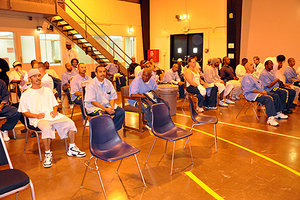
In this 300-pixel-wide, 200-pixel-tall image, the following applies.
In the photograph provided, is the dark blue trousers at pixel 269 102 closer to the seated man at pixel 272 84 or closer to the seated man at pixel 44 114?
the seated man at pixel 272 84

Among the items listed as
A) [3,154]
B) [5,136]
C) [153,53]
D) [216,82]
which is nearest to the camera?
[3,154]

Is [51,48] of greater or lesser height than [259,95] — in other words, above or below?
above

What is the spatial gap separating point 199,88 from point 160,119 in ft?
11.5

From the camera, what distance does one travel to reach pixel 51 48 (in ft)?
42.7

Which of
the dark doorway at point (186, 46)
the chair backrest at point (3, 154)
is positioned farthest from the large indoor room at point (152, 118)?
the dark doorway at point (186, 46)

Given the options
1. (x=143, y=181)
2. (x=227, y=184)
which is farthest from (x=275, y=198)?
(x=143, y=181)

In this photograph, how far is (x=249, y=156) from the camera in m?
4.32

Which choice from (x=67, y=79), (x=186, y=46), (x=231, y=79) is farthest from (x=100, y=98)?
(x=186, y=46)

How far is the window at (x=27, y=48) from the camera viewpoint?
12.0 meters

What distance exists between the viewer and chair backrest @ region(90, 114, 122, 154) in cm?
323

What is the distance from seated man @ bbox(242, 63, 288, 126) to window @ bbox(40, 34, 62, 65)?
32.1 feet

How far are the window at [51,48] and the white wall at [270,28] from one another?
8781mm

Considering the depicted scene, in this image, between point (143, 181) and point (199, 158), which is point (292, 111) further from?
point (143, 181)

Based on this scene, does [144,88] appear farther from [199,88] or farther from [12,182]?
[12,182]
